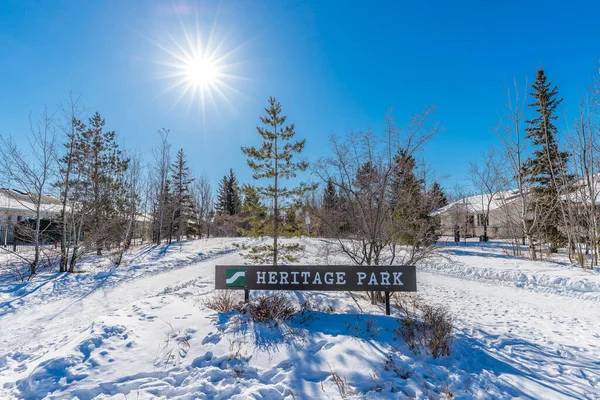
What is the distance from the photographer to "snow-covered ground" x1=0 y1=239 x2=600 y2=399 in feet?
9.82

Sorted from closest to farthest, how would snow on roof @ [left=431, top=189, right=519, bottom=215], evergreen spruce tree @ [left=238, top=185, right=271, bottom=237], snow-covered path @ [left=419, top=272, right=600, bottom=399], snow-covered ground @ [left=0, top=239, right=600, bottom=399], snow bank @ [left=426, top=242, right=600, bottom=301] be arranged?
snow-covered ground @ [left=0, top=239, right=600, bottom=399]
snow-covered path @ [left=419, top=272, right=600, bottom=399]
snow bank @ [left=426, top=242, right=600, bottom=301]
evergreen spruce tree @ [left=238, top=185, right=271, bottom=237]
snow on roof @ [left=431, top=189, right=519, bottom=215]

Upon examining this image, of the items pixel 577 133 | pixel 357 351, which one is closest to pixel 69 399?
pixel 357 351

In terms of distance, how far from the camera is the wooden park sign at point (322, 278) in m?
5.44

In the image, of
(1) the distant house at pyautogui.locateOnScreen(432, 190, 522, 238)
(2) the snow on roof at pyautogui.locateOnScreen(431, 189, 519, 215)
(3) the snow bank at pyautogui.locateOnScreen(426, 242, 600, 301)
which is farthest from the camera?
(2) the snow on roof at pyautogui.locateOnScreen(431, 189, 519, 215)

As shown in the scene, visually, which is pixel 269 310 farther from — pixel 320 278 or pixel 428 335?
pixel 428 335

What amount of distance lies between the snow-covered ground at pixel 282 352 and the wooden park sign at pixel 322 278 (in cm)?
59

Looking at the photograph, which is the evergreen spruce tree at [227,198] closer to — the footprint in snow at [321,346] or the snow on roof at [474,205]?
the snow on roof at [474,205]

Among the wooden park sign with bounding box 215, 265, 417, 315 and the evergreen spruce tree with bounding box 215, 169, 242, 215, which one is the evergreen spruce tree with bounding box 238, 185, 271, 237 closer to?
the wooden park sign with bounding box 215, 265, 417, 315

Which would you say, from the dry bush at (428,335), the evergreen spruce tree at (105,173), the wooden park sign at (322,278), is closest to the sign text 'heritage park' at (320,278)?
the wooden park sign at (322,278)

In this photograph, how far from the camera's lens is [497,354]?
3994 mm

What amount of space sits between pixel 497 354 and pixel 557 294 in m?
6.48

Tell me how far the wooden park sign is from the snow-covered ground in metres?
0.59

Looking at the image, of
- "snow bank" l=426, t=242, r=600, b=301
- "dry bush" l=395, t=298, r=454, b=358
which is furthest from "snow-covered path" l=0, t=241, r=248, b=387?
"snow bank" l=426, t=242, r=600, b=301

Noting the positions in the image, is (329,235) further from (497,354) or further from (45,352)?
(45,352)
